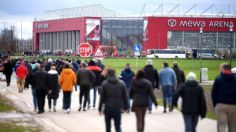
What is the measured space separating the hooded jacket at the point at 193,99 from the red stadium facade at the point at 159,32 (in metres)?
128

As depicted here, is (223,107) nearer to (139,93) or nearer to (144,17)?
(139,93)

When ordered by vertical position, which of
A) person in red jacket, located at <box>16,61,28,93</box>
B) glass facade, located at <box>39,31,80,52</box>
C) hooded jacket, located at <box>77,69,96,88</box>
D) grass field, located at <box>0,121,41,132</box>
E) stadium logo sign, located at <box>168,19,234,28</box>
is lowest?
grass field, located at <box>0,121,41,132</box>

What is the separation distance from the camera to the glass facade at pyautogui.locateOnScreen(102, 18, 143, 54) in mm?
154250

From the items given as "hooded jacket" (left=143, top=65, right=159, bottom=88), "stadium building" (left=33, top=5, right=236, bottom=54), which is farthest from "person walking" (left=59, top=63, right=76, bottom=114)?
"stadium building" (left=33, top=5, right=236, bottom=54)

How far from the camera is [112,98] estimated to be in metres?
12.1

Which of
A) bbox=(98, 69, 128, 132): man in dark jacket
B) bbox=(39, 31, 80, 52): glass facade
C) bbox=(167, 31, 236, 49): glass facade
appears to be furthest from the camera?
bbox=(39, 31, 80, 52): glass facade

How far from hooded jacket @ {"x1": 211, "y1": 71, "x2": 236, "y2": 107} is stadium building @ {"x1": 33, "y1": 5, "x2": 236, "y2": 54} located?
12187 cm

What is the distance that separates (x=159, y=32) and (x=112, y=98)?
130366mm

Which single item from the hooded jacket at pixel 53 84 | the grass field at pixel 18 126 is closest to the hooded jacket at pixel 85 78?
the hooded jacket at pixel 53 84

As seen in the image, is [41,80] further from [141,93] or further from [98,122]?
[141,93]

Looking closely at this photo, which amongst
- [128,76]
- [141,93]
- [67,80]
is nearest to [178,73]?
[128,76]

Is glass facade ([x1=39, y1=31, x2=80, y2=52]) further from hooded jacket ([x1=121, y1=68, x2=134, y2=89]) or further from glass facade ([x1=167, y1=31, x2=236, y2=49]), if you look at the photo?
hooded jacket ([x1=121, y1=68, x2=134, y2=89])

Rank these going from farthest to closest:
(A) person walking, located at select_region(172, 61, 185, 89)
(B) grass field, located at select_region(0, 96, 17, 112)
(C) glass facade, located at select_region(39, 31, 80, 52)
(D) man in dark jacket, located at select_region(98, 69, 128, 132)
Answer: (C) glass facade, located at select_region(39, 31, 80, 52)
(A) person walking, located at select_region(172, 61, 185, 89)
(B) grass field, located at select_region(0, 96, 17, 112)
(D) man in dark jacket, located at select_region(98, 69, 128, 132)

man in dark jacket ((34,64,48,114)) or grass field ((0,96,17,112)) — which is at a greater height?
man in dark jacket ((34,64,48,114))
